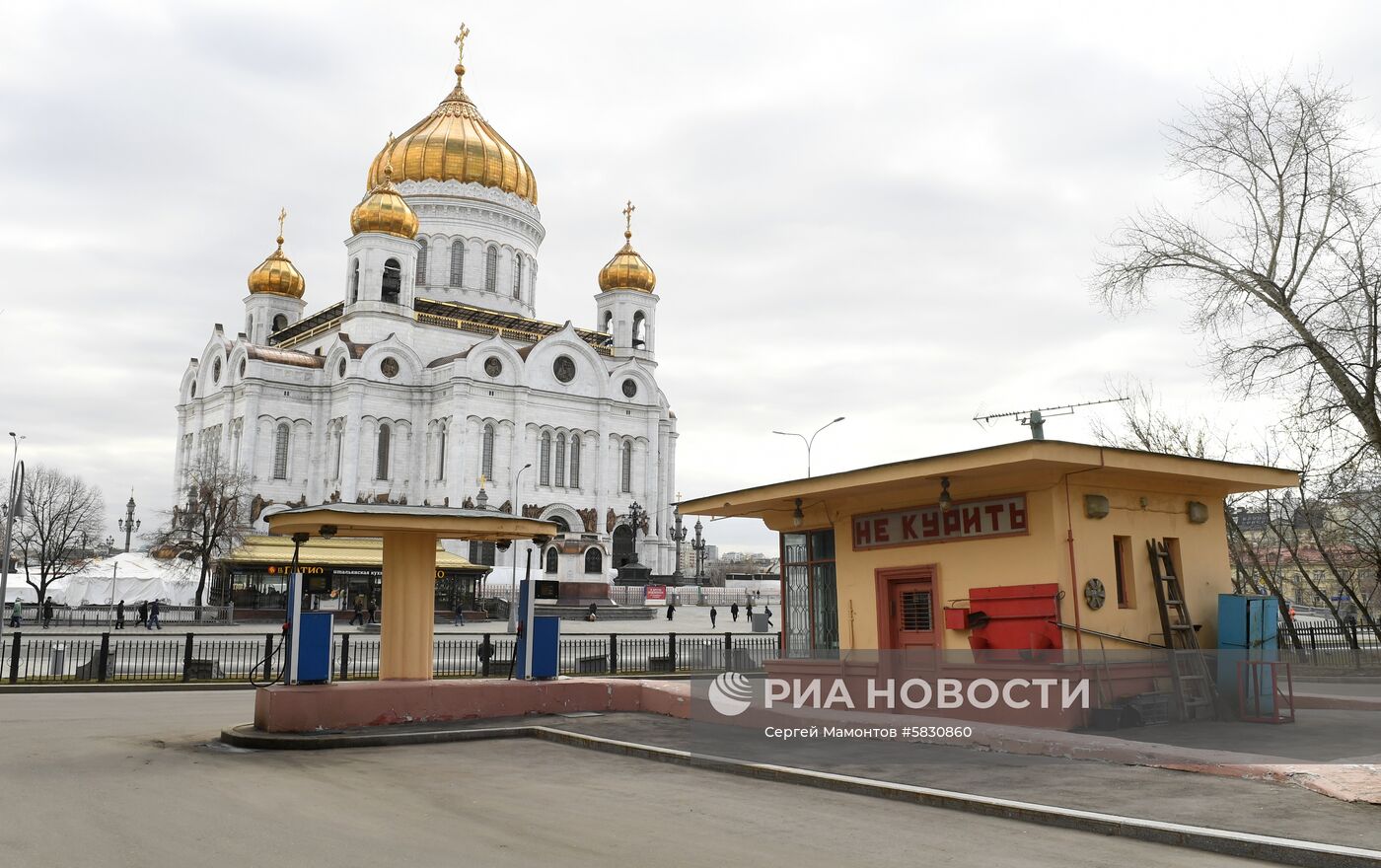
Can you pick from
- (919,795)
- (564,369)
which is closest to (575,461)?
(564,369)

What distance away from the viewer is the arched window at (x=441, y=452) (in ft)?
204

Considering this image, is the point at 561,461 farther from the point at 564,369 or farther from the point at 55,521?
the point at 55,521

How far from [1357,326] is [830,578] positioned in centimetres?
1084

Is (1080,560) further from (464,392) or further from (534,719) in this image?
(464,392)

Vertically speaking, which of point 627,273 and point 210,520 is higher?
point 627,273

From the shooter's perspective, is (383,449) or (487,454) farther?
(383,449)

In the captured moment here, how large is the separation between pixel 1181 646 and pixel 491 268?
62758mm

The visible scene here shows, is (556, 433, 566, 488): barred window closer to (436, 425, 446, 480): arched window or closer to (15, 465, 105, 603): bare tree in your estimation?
(436, 425, 446, 480): arched window

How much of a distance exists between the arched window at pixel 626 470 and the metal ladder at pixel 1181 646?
182 ft

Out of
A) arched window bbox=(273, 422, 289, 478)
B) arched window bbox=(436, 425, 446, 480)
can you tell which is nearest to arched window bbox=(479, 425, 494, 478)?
arched window bbox=(436, 425, 446, 480)

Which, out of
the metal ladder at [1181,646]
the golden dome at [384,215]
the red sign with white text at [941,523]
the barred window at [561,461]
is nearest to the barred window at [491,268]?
the golden dome at [384,215]

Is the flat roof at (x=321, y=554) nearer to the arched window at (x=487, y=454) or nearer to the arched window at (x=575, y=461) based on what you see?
the arched window at (x=487, y=454)

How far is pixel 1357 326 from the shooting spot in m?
19.1

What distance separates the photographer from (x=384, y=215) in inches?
2495
